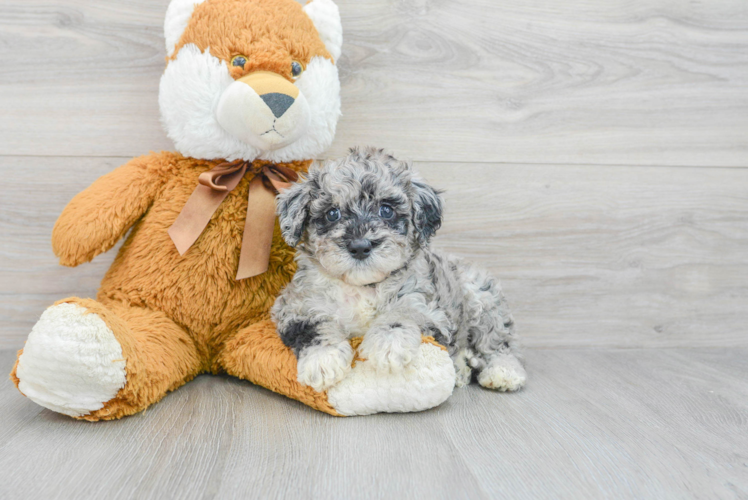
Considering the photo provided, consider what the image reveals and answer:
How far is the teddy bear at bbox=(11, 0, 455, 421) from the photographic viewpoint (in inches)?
56.9

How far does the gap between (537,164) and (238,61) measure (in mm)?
1143

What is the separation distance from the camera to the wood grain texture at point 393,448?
1104 mm

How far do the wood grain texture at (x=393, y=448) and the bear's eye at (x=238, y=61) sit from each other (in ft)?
3.00

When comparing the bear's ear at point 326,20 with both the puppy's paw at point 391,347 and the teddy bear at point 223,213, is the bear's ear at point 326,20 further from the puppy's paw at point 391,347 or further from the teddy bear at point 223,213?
the puppy's paw at point 391,347

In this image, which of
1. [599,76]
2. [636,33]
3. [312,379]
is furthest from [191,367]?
[636,33]

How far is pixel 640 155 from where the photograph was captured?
214 centimetres

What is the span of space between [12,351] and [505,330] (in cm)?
170

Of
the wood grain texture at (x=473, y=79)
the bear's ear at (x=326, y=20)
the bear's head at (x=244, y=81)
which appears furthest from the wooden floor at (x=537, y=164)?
the bear's head at (x=244, y=81)

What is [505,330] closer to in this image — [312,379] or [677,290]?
[312,379]

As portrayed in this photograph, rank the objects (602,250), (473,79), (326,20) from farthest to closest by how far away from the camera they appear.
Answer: (602,250), (473,79), (326,20)

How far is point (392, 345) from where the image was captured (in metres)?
1.32

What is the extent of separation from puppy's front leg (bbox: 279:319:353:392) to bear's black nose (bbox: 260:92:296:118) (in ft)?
1.83

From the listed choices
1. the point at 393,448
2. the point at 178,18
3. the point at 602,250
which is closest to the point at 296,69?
the point at 178,18

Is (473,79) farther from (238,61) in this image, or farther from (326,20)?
(238,61)
